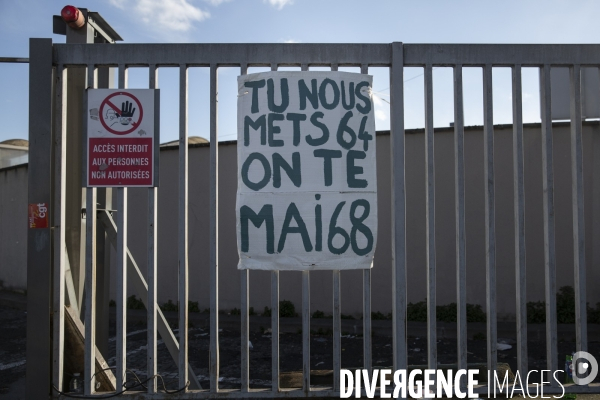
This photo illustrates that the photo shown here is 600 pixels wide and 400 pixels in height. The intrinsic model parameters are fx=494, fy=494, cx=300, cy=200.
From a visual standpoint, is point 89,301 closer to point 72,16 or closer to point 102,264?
point 102,264

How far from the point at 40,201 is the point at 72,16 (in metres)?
1.39

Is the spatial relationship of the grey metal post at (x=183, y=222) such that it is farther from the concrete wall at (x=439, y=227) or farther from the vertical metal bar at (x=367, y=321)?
the concrete wall at (x=439, y=227)

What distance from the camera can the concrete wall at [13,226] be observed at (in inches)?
485

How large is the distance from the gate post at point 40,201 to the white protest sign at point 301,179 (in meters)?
1.28

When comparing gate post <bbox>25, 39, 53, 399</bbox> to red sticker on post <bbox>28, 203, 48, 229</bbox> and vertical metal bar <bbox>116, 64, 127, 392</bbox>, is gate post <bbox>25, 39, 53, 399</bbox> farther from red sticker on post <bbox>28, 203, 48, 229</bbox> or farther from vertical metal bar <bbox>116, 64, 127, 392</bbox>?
vertical metal bar <bbox>116, 64, 127, 392</bbox>

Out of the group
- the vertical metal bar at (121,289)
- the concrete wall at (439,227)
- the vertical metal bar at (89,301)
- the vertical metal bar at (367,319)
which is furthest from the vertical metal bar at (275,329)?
the concrete wall at (439,227)

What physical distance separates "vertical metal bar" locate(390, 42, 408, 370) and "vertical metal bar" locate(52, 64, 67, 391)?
223cm

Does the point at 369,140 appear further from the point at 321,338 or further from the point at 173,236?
the point at 173,236

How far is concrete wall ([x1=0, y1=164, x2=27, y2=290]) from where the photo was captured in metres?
12.3

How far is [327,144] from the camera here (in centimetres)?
333

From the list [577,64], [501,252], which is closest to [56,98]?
[577,64]

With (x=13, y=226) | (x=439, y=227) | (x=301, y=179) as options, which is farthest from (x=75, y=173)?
(x=13, y=226)

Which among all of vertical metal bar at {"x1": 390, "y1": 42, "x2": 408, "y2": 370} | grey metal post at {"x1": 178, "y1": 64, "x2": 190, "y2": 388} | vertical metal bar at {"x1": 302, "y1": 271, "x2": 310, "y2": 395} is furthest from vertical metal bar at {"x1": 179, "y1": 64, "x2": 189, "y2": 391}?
vertical metal bar at {"x1": 390, "y1": 42, "x2": 408, "y2": 370}

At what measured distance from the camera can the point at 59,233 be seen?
331 centimetres
